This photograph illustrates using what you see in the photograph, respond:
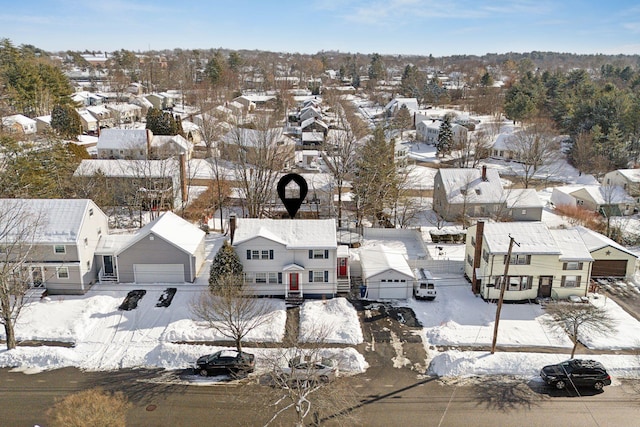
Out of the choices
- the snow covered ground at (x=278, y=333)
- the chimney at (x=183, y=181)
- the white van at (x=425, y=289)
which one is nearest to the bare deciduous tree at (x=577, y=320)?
the snow covered ground at (x=278, y=333)

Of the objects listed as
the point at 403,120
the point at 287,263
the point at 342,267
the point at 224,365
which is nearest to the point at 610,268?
the point at 342,267

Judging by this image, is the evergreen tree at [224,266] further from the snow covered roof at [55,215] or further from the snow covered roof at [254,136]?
the snow covered roof at [254,136]

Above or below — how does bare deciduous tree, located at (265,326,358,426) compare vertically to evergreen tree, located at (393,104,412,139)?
below

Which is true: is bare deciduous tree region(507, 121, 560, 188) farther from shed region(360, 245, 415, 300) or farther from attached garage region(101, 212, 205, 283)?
attached garage region(101, 212, 205, 283)

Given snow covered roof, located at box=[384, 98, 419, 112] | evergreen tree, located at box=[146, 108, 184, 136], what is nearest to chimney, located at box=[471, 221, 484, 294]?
evergreen tree, located at box=[146, 108, 184, 136]

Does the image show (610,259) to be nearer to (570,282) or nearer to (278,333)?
(570,282)

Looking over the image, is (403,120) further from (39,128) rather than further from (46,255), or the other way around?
(46,255)
